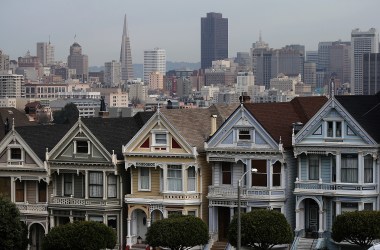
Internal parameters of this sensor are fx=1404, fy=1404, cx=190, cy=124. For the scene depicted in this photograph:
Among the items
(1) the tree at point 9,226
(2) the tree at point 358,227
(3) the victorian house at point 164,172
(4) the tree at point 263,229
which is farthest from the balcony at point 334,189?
(1) the tree at point 9,226

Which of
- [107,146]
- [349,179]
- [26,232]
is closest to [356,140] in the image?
[349,179]

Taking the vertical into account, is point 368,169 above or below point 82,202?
above

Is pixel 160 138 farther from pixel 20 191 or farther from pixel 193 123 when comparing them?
pixel 20 191

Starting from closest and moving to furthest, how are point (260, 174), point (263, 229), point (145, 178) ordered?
1. point (263, 229)
2. point (260, 174)
3. point (145, 178)

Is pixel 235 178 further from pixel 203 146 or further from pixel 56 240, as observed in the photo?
pixel 56 240

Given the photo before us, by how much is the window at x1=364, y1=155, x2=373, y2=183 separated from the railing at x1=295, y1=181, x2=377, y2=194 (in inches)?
12.1

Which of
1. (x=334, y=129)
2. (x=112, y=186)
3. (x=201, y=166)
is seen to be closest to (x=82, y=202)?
(x=112, y=186)

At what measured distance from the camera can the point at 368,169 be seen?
2021 inches

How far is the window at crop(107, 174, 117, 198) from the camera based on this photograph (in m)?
56.3

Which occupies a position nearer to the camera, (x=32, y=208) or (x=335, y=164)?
(x=335, y=164)

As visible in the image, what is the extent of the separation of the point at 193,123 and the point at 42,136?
6.99 metres

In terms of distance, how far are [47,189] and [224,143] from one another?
8376 millimetres

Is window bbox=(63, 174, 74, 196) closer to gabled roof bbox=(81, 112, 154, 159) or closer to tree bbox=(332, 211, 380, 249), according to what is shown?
gabled roof bbox=(81, 112, 154, 159)

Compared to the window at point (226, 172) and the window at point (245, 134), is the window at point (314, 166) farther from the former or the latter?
the window at point (226, 172)
